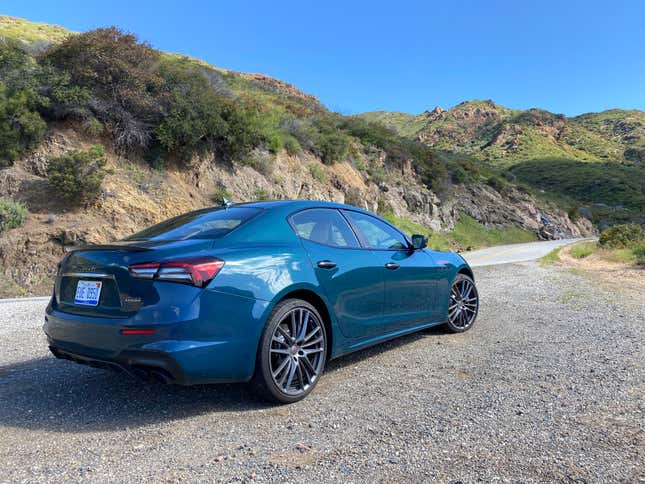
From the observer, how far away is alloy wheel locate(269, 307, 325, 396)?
3.62m

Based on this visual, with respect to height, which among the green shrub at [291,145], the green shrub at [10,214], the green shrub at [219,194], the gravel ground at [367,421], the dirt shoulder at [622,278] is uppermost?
the green shrub at [291,145]

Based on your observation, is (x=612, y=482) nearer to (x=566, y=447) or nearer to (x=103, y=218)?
(x=566, y=447)

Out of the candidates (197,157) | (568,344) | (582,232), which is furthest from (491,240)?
(568,344)

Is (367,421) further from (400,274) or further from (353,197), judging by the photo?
(353,197)

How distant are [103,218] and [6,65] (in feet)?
17.2

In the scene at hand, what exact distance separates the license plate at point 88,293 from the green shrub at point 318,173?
20790 mm

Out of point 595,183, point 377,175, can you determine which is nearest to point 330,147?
point 377,175

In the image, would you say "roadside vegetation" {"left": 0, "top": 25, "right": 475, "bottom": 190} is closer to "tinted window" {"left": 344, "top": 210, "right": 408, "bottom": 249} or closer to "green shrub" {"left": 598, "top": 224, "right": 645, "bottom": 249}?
"tinted window" {"left": 344, "top": 210, "right": 408, "bottom": 249}

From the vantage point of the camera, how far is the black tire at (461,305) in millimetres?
5922

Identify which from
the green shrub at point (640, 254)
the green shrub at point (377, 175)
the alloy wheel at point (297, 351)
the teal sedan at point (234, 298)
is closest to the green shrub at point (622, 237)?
the green shrub at point (640, 254)

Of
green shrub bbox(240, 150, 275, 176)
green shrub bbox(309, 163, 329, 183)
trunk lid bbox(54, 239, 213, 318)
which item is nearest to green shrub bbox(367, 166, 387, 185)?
green shrub bbox(309, 163, 329, 183)

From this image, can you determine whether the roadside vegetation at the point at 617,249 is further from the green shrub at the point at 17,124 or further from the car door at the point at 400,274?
the green shrub at the point at 17,124

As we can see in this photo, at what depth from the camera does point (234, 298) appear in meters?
3.35

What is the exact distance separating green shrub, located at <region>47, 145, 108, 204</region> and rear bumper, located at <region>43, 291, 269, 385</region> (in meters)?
10.2
